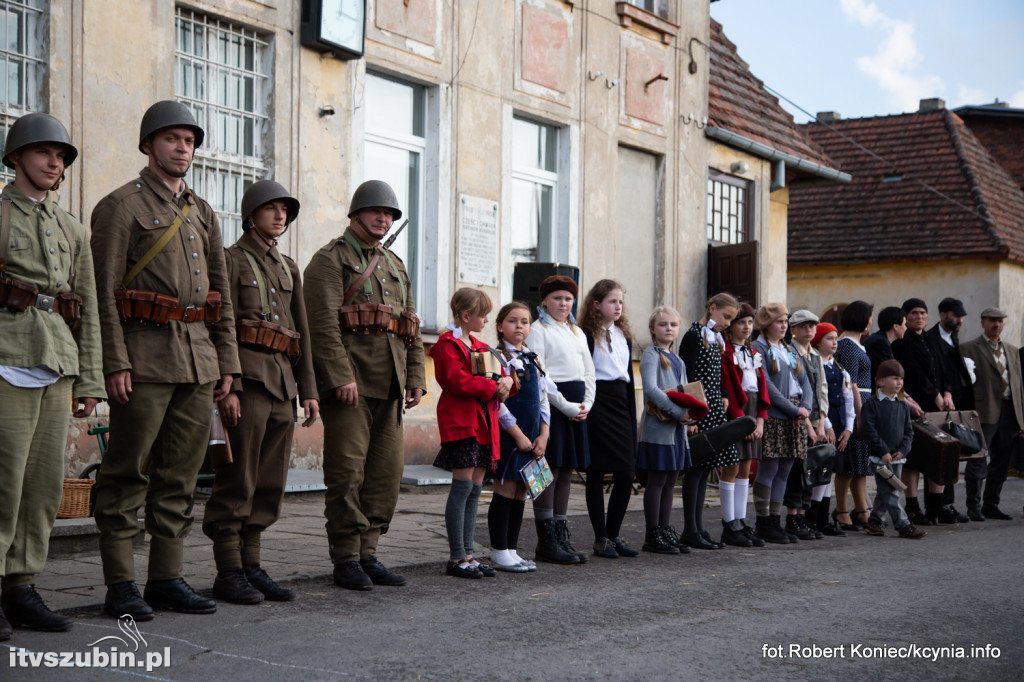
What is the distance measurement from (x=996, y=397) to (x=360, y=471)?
26.3ft

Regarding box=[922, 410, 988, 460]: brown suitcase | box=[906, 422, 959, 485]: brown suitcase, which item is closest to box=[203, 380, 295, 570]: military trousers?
box=[906, 422, 959, 485]: brown suitcase

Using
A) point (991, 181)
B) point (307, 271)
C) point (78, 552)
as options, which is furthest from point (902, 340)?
point (991, 181)

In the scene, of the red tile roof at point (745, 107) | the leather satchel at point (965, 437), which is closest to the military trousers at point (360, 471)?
the leather satchel at point (965, 437)

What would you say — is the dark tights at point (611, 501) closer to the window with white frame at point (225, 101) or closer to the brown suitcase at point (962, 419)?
the brown suitcase at point (962, 419)

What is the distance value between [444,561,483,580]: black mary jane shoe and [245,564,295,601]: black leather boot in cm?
120

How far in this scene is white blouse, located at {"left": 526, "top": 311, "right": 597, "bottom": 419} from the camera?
25.9 feet

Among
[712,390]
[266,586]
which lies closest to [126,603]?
[266,586]

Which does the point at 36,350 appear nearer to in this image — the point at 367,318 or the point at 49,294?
the point at 49,294

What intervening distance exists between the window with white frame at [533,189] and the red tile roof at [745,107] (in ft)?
11.4

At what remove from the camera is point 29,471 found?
5.23 m

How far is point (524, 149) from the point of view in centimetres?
1526

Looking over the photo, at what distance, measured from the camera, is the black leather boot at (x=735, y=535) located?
9.09m

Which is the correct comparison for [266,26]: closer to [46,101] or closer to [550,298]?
[46,101]

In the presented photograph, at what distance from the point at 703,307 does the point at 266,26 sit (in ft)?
27.2
